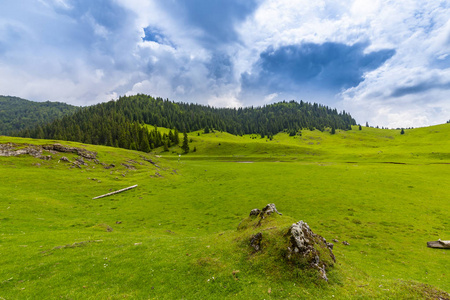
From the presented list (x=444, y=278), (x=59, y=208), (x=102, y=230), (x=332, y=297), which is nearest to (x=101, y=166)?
(x=59, y=208)

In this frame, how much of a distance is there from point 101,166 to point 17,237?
38.5 metres

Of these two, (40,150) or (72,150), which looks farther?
(72,150)

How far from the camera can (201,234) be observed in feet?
74.8

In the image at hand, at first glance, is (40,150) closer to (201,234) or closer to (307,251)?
(201,234)

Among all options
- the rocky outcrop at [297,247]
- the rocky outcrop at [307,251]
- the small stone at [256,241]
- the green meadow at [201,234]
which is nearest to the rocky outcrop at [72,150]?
the green meadow at [201,234]

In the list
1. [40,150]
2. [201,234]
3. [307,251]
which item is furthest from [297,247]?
[40,150]

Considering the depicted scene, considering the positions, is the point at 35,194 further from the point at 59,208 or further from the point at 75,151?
the point at 75,151

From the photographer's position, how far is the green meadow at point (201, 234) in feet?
35.0

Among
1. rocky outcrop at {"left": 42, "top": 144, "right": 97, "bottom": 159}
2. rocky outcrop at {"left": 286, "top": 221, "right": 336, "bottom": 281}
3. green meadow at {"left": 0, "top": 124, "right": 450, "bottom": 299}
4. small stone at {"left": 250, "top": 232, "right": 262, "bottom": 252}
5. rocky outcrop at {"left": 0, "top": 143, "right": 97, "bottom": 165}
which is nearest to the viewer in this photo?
green meadow at {"left": 0, "top": 124, "right": 450, "bottom": 299}

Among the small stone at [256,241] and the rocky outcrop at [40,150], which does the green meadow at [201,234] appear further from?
the rocky outcrop at [40,150]

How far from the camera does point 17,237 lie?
731 inches

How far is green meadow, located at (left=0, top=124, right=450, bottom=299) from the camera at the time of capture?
35.0 ft

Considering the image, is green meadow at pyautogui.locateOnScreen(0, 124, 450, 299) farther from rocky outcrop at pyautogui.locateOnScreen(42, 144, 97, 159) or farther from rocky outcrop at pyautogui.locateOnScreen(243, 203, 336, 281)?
rocky outcrop at pyautogui.locateOnScreen(42, 144, 97, 159)

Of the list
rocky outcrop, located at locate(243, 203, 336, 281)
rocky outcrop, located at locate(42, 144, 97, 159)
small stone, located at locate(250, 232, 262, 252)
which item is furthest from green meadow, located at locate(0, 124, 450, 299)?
rocky outcrop, located at locate(42, 144, 97, 159)
